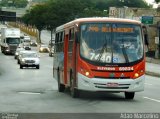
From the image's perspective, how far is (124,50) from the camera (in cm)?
2058

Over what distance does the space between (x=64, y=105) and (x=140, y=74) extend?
129 inches

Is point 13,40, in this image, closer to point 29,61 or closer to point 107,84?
point 29,61

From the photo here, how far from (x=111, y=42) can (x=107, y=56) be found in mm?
555

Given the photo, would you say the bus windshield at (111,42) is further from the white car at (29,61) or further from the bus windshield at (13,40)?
the bus windshield at (13,40)

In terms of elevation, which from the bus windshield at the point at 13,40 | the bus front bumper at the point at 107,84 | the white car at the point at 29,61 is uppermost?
the bus front bumper at the point at 107,84

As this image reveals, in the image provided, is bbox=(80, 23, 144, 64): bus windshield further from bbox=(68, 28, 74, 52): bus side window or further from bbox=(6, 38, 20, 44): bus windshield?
bbox=(6, 38, 20, 44): bus windshield

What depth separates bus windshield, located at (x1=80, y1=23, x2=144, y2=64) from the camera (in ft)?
67.1

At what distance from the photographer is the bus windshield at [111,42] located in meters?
20.5

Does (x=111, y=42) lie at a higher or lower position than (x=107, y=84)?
higher

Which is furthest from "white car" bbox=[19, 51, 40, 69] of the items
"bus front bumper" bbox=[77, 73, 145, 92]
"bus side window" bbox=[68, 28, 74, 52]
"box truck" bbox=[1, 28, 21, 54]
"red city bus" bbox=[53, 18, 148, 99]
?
"bus front bumper" bbox=[77, 73, 145, 92]

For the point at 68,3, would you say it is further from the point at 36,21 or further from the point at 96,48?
the point at 96,48

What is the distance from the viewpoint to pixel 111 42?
20.7m

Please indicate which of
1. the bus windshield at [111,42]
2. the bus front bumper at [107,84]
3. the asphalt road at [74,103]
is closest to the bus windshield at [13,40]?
the asphalt road at [74,103]

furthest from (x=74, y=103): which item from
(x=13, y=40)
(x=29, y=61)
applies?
(x=13, y=40)
